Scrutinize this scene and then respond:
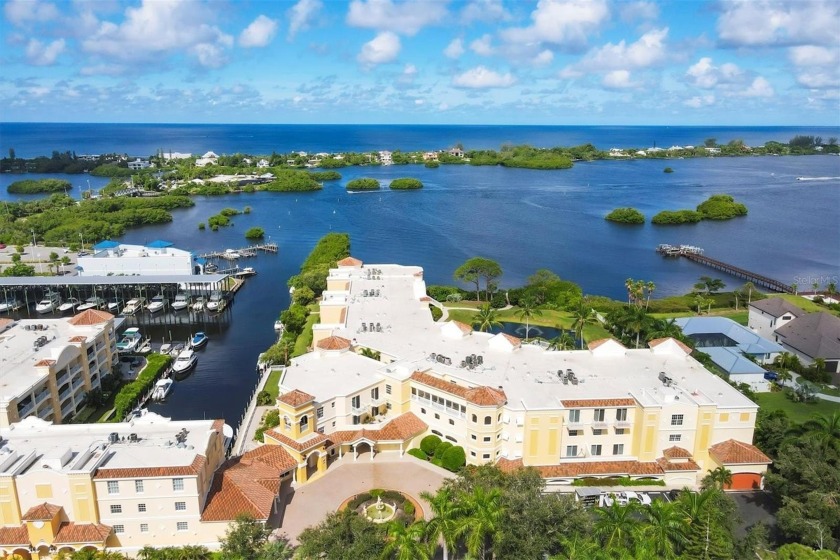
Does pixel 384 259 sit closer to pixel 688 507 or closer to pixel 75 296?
pixel 75 296

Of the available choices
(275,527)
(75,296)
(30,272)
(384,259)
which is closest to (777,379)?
(275,527)

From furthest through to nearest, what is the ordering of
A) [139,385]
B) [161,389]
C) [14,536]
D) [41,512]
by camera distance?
[161,389], [139,385], [14,536], [41,512]

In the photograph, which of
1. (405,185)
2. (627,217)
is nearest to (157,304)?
(627,217)

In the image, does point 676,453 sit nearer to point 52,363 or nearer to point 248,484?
point 248,484

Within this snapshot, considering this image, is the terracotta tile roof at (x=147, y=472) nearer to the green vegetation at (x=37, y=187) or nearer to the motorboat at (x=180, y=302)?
the motorboat at (x=180, y=302)

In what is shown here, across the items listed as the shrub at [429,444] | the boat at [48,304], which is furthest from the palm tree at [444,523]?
the boat at [48,304]
